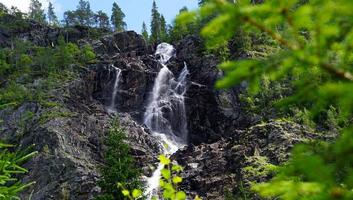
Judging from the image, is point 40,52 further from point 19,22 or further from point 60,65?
point 19,22

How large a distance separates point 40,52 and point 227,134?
3353 cm

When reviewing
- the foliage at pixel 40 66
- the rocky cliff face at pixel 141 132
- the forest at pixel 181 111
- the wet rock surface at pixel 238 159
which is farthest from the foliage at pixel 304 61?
the foliage at pixel 40 66

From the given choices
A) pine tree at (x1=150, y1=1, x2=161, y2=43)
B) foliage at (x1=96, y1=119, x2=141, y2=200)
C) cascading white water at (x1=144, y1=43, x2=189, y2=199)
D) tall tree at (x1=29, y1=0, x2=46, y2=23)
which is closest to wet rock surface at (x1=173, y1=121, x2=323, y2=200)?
cascading white water at (x1=144, y1=43, x2=189, y2=199)

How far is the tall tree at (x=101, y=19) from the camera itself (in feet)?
369

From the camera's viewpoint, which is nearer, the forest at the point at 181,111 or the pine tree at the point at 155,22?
the forest at the point at 181,111

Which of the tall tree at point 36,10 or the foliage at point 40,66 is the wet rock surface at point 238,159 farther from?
the tall tree at point 36,10

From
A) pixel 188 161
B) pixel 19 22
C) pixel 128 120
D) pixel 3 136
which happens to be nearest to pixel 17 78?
pixel 3 136

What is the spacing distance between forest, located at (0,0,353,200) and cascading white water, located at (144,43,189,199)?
13 cm

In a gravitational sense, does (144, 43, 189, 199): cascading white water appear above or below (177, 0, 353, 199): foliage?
below

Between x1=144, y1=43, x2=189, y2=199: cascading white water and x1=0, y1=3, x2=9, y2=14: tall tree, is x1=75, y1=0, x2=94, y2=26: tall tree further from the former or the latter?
x1=144, y1=43, x2=189, y2=199: cascading white water

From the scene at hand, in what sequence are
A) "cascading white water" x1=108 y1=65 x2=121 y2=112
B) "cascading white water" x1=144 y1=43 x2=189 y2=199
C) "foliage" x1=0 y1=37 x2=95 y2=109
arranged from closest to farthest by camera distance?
"cascading white water" x1=144 y1=43 x2=189 y2=199 < "cascading white water" x1=108 y1=65 x2=121 y2=112 < "foliage" x1=0 y1=37 x2=95 y2=109

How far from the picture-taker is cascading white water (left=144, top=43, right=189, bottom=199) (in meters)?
49.1

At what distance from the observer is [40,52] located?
67.3 meters

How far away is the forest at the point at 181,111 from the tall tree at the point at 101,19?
3007cm
